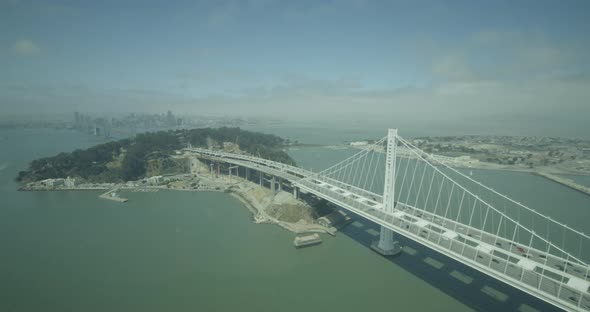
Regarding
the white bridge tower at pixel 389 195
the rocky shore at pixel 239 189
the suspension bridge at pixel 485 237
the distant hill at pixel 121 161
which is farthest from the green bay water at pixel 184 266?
the distant hill at pixel 121 161

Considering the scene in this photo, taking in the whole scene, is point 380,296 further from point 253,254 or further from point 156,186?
point 156,186

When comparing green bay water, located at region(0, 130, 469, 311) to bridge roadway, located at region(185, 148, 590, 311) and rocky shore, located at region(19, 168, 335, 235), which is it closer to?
rocky shore, located at region(19, 168, 335, 235)

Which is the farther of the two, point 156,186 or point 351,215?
point 156,186

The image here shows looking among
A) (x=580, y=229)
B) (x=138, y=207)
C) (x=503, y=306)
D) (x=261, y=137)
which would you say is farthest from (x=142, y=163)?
(x=580, y=229)

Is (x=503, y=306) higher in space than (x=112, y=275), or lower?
higher

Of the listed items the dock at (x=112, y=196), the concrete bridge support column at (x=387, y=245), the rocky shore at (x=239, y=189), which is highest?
the concrete bridge support column at (x=387, y=245)

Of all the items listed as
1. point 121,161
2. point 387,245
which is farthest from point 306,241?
point 121,161

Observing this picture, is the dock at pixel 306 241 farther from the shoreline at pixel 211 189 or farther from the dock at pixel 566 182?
the dock at pixel 566 182
